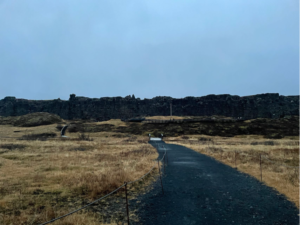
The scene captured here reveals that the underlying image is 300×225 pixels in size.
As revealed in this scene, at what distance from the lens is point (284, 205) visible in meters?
8.39

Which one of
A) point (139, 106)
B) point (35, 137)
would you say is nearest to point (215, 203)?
point (35, 137)

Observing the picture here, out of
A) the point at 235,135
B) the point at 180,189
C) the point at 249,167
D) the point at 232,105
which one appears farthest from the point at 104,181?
the point at 232,105

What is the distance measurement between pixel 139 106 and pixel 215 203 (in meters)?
127

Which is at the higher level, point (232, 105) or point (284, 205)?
point (232, 105)

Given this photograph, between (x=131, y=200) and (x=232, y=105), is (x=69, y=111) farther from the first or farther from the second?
(x=131, y=200)

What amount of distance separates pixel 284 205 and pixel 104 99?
131471 millimetres

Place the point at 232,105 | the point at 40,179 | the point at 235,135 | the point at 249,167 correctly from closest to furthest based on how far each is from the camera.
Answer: the point at 40,179, the point at 249,167, the point at 235,135, the point at 232,105

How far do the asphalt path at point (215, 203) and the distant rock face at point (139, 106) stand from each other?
119371mm

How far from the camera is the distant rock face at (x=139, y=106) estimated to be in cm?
12769

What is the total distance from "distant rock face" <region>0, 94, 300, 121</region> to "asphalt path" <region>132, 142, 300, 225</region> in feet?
392

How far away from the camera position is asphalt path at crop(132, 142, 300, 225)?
23.5 ft

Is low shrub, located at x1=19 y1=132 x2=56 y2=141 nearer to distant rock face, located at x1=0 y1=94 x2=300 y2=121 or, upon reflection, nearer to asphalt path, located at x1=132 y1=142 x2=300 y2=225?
asphalt path, located at x1=132 y1=142 x2=300 y2=225

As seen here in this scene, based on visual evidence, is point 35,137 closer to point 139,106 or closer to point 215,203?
point 215,203

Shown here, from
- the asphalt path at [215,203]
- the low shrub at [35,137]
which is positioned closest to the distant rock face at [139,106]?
the low shrub at [35,137]
